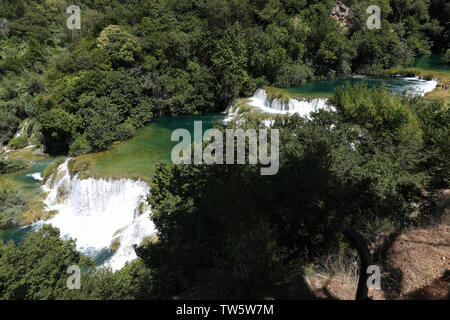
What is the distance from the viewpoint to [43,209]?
15195 millimetres

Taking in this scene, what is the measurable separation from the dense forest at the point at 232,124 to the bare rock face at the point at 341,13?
2.56 ft

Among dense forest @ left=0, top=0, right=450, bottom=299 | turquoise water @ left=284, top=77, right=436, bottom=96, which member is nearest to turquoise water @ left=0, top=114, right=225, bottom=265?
dense forest @ left=0, top=0, right=450, bottom=299

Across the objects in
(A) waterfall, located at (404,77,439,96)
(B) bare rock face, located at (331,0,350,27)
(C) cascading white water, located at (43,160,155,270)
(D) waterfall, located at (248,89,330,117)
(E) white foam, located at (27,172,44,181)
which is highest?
(B) bare rock face, located at (331,0,350,27)

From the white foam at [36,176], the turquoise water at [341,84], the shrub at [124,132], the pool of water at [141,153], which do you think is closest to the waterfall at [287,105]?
the turquoise water at [341,84]

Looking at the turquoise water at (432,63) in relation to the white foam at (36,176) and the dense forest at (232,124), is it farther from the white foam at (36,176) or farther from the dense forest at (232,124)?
the white foam at (36,176)

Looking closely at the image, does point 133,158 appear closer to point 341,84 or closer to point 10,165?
point 10,165

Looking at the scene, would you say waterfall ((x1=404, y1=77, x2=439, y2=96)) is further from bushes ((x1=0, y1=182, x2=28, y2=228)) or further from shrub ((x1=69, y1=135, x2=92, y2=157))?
bushes ((x1=0, y1=182, x2=28, y2=228))

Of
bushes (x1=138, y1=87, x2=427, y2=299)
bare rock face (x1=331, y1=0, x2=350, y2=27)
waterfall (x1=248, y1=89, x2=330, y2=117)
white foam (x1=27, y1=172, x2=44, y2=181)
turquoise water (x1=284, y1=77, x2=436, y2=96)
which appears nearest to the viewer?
bushes (x1=138, y1=87, x2=427, y2=299)

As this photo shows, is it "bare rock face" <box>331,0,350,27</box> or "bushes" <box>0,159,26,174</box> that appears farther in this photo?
"bare rock face" <box>331,0,350,27</box>

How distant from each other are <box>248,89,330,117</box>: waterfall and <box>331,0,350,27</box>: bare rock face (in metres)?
19.9

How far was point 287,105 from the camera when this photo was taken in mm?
23578

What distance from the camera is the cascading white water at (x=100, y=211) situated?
1288 cm

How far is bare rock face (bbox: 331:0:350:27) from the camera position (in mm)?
37719

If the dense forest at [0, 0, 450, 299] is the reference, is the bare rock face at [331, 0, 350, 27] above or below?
above
